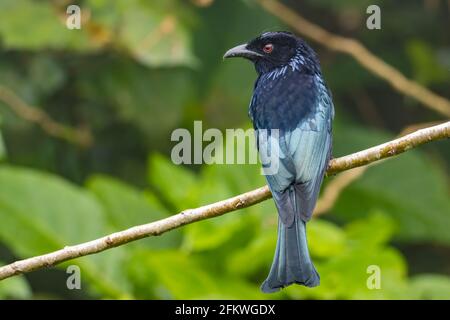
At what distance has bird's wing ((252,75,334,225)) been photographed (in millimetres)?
3354

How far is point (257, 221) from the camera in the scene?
15.7 ft

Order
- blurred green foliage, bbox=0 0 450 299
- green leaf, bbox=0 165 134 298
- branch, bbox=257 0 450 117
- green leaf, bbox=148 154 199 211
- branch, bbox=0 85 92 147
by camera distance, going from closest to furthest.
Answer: blurred green foliage, bbox=0 0 450 299 → green leaf, bbox=0 165 134 298 → green leaf, bbox=148 154 199 211 → branch, bbox=257 0 450 117 → branch, bbox=0 85 92 147

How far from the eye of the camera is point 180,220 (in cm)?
313

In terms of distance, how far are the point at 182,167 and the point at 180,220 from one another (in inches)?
129

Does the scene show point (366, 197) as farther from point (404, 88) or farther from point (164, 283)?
point (164, 283)

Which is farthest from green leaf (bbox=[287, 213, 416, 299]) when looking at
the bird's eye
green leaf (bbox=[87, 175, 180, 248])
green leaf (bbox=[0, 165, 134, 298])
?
the bird's eye

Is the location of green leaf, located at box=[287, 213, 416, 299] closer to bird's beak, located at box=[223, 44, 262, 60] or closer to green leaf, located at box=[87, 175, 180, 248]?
green leaf, located at box=[87, 175, 180, 248]

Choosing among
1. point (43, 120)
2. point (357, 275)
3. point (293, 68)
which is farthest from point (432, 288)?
point (43, 120)

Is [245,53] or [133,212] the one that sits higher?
[245,53]

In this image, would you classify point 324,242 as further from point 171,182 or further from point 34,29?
point 34,29

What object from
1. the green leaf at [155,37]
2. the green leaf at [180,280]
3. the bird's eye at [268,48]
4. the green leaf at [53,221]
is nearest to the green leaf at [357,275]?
the green leaf at [180,280]

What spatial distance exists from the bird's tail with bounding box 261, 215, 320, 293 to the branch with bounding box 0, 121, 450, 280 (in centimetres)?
19

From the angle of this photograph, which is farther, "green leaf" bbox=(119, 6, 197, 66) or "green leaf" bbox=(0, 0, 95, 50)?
"green leaf" bbox=(0, 0, 95, 50)
